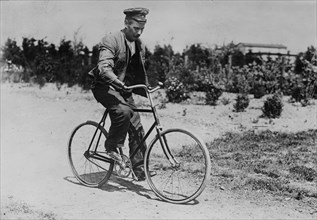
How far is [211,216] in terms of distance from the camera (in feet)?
14.5

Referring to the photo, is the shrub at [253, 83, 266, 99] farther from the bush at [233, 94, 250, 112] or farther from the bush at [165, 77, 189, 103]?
the bush at [165, 77, 189, 103]

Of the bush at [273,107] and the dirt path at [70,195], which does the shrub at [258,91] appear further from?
the dirt path at [70,195]

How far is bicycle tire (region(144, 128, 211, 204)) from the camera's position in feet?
15.1

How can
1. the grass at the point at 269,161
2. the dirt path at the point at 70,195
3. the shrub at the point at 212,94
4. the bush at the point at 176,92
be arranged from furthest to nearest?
1. the bush at the point at 176,92
2. the shrub at the point at 212,94
3. the grass at the point at 269,161
4. the dirt path at the point at 70,195

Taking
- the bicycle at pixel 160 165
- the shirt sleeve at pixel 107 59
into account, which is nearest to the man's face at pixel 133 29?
the shirt sleeve at pixel 107 59

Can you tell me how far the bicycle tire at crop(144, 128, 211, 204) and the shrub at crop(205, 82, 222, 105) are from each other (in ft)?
16.5

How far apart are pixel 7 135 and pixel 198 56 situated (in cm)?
1071

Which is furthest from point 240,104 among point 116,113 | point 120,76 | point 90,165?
point 116,113

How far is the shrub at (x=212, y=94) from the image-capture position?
491 inches

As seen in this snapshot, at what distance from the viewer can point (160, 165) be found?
633 cm

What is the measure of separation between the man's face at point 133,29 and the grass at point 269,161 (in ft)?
7.00

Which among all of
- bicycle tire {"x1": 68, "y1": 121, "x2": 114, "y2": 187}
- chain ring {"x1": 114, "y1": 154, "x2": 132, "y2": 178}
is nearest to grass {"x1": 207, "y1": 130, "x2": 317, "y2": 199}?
chain ring {"x1": 114, "y1": 154, "x2": 132, "y2": 178}

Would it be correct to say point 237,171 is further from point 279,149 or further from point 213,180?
point 279,149

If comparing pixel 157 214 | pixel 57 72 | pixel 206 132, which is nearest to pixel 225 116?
pixel 206 132
